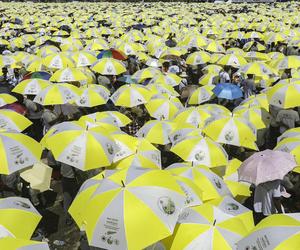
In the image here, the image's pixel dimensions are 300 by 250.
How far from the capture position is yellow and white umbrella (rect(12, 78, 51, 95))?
10.3m

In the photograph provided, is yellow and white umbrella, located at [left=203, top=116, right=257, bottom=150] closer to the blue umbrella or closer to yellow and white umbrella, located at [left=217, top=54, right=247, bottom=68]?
the blue umbrella

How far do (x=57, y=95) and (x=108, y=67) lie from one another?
3496mm

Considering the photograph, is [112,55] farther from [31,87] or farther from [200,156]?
[200,156]

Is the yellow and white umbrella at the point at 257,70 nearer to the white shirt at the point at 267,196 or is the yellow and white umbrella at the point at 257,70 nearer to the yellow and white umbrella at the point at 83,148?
the white shirt at the point at 267,196

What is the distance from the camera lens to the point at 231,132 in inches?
307

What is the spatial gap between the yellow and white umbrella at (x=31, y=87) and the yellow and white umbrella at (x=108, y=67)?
2.35 meters

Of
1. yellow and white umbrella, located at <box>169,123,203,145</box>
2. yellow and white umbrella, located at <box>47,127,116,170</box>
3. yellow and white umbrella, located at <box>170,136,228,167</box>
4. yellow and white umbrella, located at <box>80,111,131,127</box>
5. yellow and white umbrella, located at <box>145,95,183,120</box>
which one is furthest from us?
yellow and white umbrella, located at <box>145,95,183,120</box>

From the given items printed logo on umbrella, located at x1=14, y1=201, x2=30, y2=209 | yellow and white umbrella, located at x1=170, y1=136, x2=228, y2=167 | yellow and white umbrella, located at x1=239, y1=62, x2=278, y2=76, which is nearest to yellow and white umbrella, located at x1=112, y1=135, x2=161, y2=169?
yellow and white umbrella, located at x1=170, y1=136, x2=228, y2=167

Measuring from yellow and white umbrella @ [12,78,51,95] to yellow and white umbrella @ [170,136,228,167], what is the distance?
4.78 metres

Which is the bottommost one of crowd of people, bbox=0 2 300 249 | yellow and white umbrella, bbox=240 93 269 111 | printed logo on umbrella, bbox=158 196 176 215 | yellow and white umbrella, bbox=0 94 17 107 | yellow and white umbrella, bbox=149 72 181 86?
crowd of people, bbox=0 2 300 249

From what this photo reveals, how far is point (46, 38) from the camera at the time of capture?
1886 centimetres

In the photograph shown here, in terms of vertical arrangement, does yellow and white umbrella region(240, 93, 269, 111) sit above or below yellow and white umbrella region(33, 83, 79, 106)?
below

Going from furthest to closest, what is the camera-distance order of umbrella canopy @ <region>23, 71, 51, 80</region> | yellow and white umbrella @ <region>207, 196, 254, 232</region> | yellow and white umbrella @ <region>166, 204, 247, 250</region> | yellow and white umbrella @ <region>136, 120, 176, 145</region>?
1. umbrella canopy @ <region>23, 71, 51, 80</region>
2. yellow and white umbrella @ <region>136, 120, 176, 145</region>
3. yellow and white umbrella @ <region>207, 196, 254, 232</region>
4. yellow and white umbrella @ <region>166, 204, 247, 250</region>

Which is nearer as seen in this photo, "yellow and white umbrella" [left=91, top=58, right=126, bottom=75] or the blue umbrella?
the blue umbrella
